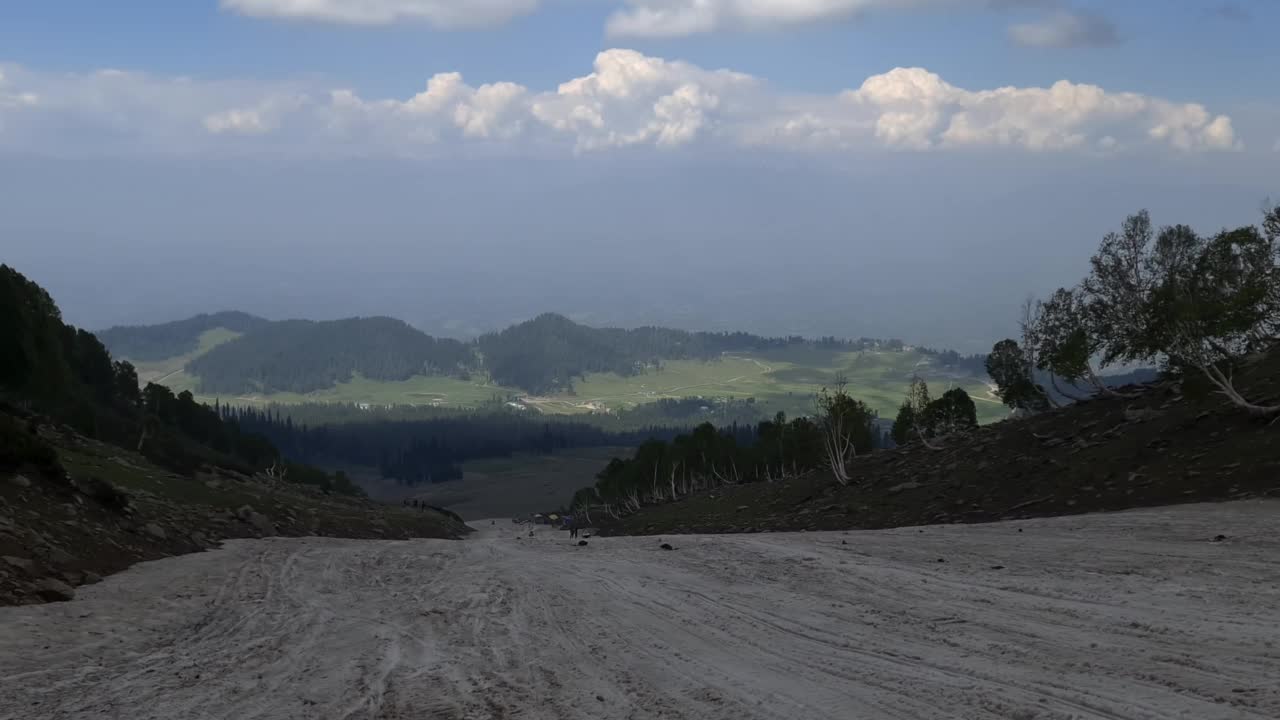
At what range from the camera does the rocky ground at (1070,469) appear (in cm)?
3166

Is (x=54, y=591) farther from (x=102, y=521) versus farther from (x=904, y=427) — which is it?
(x=904, y=427)

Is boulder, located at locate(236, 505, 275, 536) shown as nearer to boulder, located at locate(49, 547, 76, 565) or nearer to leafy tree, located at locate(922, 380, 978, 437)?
boulder, located at locate(49, 547, 76, 565)

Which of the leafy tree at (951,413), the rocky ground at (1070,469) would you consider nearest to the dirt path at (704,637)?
the rocky ground at (1070,469)

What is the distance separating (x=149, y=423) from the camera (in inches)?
3873

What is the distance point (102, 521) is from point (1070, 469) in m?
34.7

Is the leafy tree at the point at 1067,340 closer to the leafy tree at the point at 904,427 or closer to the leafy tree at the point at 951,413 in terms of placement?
the leafy tree at the point at 951,413

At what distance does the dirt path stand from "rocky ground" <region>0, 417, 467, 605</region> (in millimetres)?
1231

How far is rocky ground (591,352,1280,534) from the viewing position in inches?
1246

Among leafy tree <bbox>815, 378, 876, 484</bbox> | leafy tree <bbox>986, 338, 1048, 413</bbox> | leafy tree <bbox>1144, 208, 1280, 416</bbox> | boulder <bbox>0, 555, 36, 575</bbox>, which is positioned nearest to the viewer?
boulder <bbox>0, 555, 36, 575</bbox>

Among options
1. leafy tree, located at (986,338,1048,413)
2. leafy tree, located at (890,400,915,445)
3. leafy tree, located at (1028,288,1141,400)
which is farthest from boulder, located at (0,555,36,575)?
leafy tree, located at (890,400,915,445)

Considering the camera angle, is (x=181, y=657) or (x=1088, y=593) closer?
(x=181, y=657)

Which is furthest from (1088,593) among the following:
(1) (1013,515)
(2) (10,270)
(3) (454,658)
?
(2) (10,270)

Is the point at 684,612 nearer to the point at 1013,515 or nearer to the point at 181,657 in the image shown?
the point at 181,657

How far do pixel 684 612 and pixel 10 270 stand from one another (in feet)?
236
